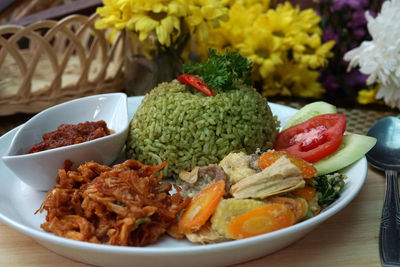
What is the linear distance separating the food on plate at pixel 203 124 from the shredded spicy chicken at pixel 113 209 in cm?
51

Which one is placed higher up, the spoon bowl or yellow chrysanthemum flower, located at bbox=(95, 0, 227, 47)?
yellow chrysanthemum flower, located at bbox=(95, 0, 227, 47)

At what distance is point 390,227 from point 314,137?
744 millimetres

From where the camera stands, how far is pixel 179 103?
9.38 ft

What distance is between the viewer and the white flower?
140 inches

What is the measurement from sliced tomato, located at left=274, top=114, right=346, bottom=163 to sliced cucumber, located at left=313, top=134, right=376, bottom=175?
33 mm

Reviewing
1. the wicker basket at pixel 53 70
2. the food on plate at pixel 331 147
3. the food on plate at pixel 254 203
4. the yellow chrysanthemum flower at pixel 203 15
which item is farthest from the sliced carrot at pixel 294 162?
the wicker basket at pixel 53 70

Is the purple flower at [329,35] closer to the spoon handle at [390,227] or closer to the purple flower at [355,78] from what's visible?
the purple flower at [355,78]

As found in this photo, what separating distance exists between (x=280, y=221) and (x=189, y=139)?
36.0 inches

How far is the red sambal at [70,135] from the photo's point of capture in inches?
103

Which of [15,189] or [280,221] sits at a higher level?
[280,221]

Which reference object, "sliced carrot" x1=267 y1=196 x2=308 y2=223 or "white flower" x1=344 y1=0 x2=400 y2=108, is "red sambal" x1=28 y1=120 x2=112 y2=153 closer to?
"sliced carrot" x1=267 y1=196 x2=308 y2=223

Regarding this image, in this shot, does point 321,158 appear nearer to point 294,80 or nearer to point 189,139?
point 189,139

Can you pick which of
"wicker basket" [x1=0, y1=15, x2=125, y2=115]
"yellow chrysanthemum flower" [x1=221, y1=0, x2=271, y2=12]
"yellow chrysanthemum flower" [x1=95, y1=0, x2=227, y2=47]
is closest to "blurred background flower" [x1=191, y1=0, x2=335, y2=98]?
"yellow chrysanthemum flower" [x1=221, y1=0, x2=271, y2=12]

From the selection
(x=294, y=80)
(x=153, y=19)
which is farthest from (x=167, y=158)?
(x=294, y=80)
